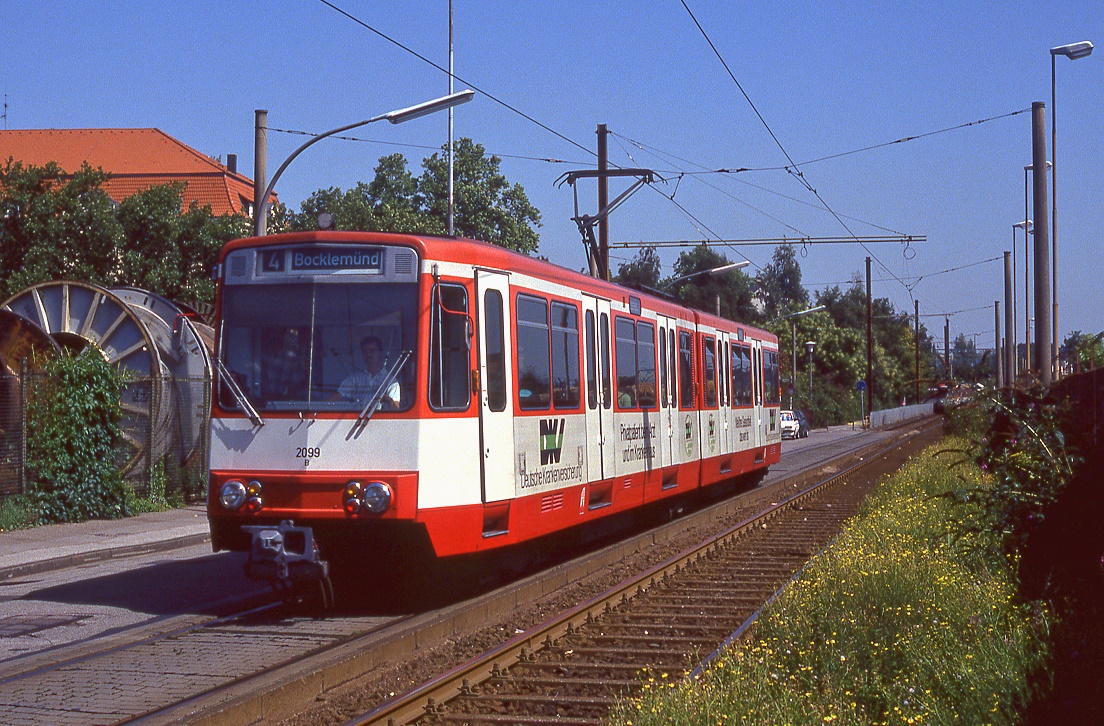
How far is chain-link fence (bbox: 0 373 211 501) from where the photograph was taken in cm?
1948

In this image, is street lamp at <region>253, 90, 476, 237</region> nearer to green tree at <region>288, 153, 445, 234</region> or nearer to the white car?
green tree at <region>288, 153, 445, 234</region>

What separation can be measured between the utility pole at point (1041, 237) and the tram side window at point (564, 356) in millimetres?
8444

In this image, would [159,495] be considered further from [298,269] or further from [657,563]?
[298,269]

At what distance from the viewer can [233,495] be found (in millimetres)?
10562

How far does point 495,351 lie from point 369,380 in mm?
1332

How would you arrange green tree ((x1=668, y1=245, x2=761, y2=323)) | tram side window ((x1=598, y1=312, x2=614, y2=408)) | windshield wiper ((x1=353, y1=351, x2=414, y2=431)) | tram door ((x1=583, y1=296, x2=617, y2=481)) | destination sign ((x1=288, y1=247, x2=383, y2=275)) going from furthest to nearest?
green tree ((x1=668, y1=245, x2=761, y2=323)) < tram side window ((x1=598, y1=312, x2=614, y2=408)) < tram door ((x1=583, y1=296, x2=617, y2=481)) < destination sign ((x1=288, y1=247, x2=383, y2=275)) < windshield wiper ((x1=353, y1=351, x2=414, y2=431))

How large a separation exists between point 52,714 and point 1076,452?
6495 mm

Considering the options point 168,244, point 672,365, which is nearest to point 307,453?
point 672,365

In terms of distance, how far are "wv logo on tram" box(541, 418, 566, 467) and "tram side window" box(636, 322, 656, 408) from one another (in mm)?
3389

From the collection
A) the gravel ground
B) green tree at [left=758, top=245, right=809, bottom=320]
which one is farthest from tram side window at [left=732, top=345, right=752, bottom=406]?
green tree at [left=758, top=245, right=809, bottom=320]

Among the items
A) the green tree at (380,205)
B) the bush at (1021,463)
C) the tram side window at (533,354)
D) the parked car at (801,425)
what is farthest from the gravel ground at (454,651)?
the parked car at (801,425)

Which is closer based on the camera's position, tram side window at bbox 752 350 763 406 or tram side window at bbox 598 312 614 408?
tram side window at bbox 598 312 614 408

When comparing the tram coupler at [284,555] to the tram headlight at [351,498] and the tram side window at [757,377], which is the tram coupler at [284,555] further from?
the tram side window at [757,377]

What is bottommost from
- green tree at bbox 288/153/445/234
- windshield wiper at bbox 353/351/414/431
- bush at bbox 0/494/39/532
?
bush at bbox 0/494/39/532
